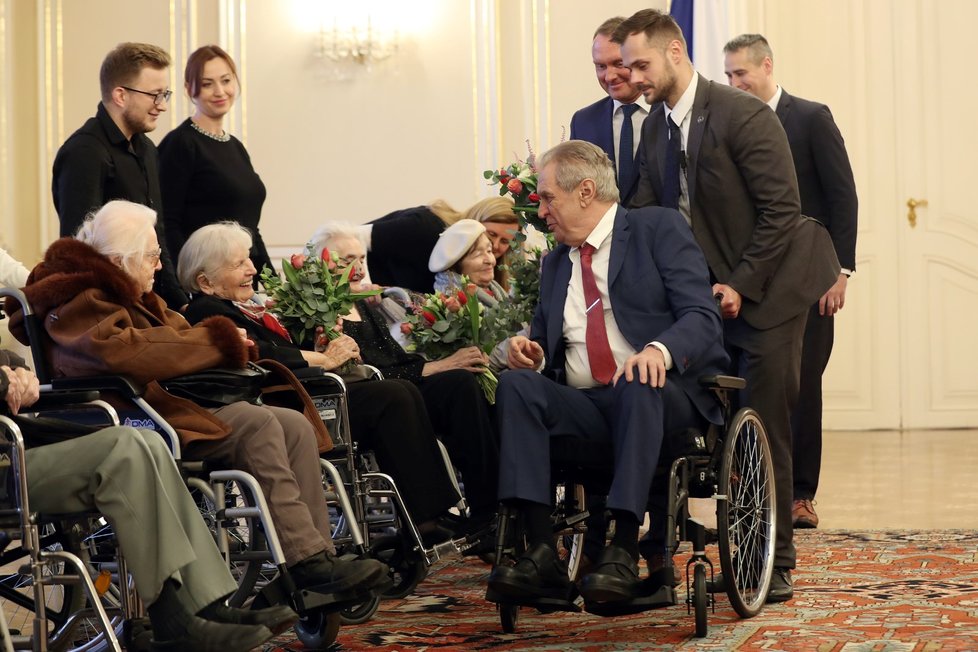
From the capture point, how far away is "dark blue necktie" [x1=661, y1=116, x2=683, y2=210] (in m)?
3.86

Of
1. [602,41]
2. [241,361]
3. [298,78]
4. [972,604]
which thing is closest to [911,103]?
[298,78]

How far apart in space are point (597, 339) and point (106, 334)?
120 cm

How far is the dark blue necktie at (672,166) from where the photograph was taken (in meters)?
3.86

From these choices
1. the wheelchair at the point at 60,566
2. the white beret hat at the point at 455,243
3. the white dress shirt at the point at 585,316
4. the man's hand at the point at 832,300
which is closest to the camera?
the wheelchair at the point at 60,566

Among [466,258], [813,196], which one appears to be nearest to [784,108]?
[813,196]

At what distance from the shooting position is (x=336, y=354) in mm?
4031

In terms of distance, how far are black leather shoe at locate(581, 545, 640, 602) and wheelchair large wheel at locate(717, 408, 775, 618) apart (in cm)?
31

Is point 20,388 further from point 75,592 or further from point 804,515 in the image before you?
point 804,515

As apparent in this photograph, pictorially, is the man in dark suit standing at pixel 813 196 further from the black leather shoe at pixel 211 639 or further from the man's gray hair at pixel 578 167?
the black leather shoe at pixel 211 639

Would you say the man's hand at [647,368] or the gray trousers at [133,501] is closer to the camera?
the gray trousers at [133,501]

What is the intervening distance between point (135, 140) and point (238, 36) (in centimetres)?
368

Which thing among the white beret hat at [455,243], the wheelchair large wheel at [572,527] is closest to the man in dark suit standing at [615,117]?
the white beret hat at [455,243]

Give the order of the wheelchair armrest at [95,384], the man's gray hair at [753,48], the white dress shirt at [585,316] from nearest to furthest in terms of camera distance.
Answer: the wheelchair armrest at [95,384] → the white dress shirt at [585,316] → the man's gray hair at [753,48]

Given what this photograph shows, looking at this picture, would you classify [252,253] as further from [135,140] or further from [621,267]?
[621,267]
